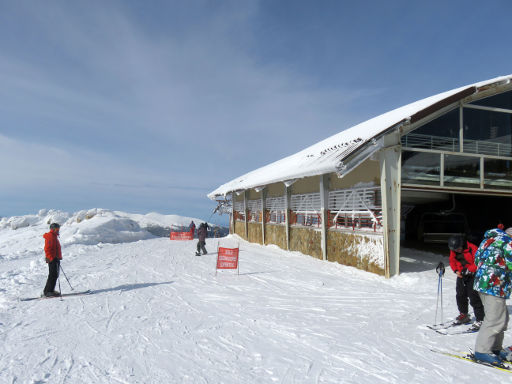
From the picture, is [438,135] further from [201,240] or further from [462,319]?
[201,240]

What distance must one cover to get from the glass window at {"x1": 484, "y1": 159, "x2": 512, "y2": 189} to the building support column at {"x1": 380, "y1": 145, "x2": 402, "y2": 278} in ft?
11.4

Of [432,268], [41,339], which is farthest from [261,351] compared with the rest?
[432,268]

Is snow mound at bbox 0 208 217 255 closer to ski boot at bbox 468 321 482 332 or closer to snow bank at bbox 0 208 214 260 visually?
snow bank at bbox 0 208 214 260

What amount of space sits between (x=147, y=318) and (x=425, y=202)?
17014mm

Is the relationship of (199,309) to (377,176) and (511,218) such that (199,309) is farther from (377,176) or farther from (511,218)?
(511,218)

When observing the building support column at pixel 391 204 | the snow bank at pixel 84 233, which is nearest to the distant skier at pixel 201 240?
the building support column at pixel 391 204

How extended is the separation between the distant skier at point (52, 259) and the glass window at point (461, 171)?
1120cm

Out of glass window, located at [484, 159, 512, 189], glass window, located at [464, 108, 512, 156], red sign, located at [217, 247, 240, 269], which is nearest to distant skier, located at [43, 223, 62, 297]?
red sign, located at [217, 247, 240, 269]

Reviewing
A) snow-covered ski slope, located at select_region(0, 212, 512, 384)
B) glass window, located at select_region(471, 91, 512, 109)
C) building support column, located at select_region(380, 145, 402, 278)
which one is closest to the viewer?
snow-covered ski slope, located at select_region(0, 212, 512, 384)

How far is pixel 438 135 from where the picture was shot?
35.6 feet

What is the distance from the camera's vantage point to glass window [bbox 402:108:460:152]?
35.0 ft

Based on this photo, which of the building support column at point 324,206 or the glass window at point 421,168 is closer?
the glass window at point 421,168

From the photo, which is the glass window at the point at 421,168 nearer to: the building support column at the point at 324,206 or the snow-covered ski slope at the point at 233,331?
the snow-covered ski slope at the point at 233,331

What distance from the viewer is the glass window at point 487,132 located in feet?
36.6
